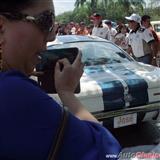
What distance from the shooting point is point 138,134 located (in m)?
6.39

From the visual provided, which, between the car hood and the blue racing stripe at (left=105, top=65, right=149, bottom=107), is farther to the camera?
the blue racing stripe at (left=105, top=65, right=149, bottom=107)

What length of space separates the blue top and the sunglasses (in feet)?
0.56

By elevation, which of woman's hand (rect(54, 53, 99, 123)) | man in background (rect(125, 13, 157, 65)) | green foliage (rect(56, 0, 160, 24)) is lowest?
green foliage (rect(56, 0, 160, 24))

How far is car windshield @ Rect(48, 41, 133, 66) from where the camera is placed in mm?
6480

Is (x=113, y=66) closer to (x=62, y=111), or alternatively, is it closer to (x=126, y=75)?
(x=126, y=75)

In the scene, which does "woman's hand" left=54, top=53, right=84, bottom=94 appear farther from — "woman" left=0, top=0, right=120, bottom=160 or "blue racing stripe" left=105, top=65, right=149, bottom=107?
"blue racing stripe" left=105, top=65, right=149, bottom=107

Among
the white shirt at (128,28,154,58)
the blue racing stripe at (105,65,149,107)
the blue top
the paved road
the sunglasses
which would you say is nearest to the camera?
the blue top

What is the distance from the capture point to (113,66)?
20.8 feet

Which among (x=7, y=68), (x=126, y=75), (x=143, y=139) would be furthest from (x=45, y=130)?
(x=143, y=139)

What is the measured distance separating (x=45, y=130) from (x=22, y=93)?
0.35ft

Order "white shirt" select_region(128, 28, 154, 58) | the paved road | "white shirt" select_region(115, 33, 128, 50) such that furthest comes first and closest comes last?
"white shirt" select_region(115, 33, 128, 50)
"white shirt" select_region(128, 28, 154, 58)
the paved road

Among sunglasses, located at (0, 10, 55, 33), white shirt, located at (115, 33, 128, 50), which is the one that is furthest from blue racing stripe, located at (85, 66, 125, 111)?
white shirt, located at (115, 33, 128, 50)

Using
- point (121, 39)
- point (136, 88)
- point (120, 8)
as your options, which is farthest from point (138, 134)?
point (120, 8)

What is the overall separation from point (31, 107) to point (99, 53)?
5.63 m
